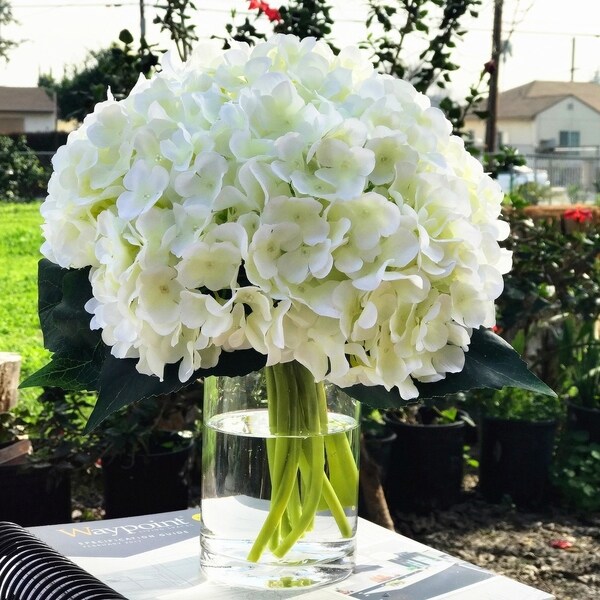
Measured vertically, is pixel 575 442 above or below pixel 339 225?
below

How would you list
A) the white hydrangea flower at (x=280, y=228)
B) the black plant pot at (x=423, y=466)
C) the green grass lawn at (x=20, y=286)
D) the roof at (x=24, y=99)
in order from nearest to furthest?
the white hydrangea flower at (x=280, y=228) < the black plant pot at (x=423, y=466) < the roof at (x=24, y=99) < the green grass lawn at (x=20, y=286)

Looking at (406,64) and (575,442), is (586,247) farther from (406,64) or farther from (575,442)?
(406,64)

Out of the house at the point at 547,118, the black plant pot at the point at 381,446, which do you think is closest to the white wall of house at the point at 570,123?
the house at the point at 547,118

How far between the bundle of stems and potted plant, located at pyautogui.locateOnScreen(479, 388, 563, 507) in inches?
97.1

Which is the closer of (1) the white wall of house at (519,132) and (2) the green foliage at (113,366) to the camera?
(2) the green foliage at (113,366)

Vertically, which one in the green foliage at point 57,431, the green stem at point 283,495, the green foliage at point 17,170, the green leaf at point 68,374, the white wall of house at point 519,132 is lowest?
the green foliage at point 57,431

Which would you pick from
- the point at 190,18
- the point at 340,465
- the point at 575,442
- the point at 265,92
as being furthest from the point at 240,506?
the point at 575,442

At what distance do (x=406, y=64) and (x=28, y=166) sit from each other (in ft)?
5.77

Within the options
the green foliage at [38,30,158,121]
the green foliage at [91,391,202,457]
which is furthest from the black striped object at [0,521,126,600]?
the green foliage at [38,30,158,121]

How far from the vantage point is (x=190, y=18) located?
2793 mm

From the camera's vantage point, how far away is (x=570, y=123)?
53.7 feet

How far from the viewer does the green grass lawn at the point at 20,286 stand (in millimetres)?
3787

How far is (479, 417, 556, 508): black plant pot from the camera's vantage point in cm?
328

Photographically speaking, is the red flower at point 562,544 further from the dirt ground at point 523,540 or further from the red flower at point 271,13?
the red flower at point 271,13
